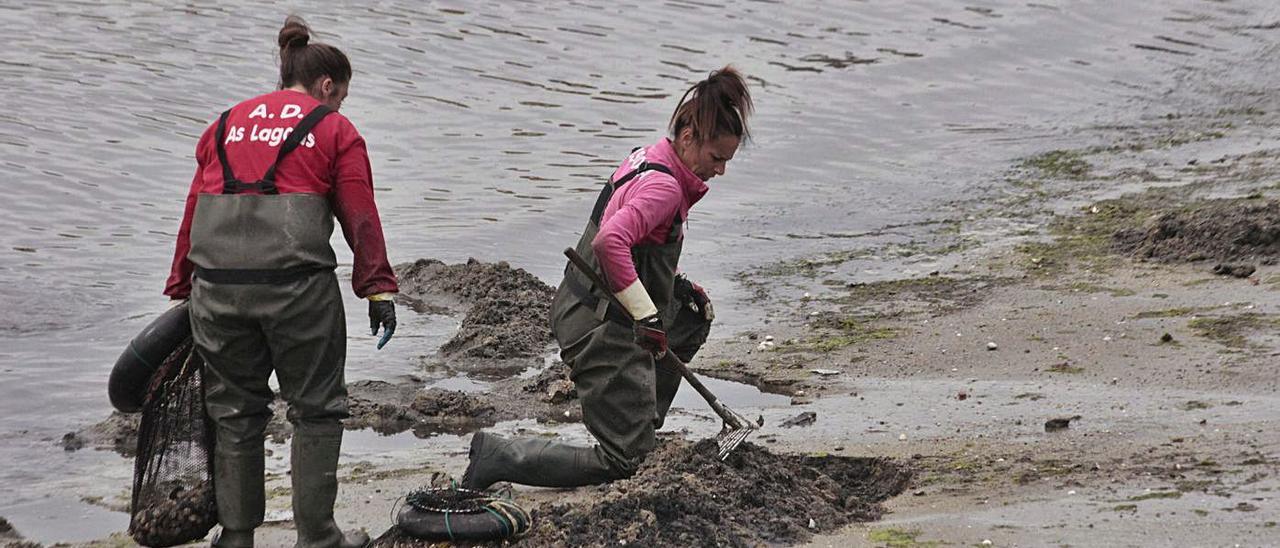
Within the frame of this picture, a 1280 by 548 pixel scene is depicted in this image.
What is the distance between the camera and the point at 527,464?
565 cm

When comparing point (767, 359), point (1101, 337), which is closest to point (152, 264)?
point (767, 359)

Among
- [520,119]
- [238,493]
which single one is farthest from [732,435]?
[520,119]

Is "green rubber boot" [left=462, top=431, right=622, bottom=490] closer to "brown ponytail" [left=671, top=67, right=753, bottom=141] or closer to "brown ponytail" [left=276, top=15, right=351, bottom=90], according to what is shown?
"brown ponytail" [left=671, top=67, right=753, bottom=141]

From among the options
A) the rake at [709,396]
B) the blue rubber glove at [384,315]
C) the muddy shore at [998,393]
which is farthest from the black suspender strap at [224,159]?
the muddy shore at [998,393]

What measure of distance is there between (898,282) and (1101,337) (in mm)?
1949

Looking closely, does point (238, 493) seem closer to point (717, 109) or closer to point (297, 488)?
point (297, 488)

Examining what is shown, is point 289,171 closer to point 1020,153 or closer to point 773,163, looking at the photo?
point 773,163

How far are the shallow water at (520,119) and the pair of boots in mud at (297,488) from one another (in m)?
0.98

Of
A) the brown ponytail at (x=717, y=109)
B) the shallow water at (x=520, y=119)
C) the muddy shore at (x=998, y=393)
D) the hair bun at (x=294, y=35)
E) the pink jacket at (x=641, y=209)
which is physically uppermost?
the hair bun at (x=294, y=35)

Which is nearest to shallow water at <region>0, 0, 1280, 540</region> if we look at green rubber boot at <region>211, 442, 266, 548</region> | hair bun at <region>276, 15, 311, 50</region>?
green rubber boot at <region>211, 442, 266, 548</region>

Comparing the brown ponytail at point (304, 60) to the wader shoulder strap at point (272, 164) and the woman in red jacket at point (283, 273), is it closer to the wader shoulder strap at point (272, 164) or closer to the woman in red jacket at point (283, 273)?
the woman in red jacket at point (283, 273)

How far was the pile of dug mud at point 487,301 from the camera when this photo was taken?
26.4ft

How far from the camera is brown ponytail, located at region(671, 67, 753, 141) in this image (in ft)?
17.4

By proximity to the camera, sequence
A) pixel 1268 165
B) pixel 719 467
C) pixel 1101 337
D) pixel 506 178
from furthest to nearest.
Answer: pixel 506 178, pixel 1268 165, pixel 1101 337, pixel 719 467
